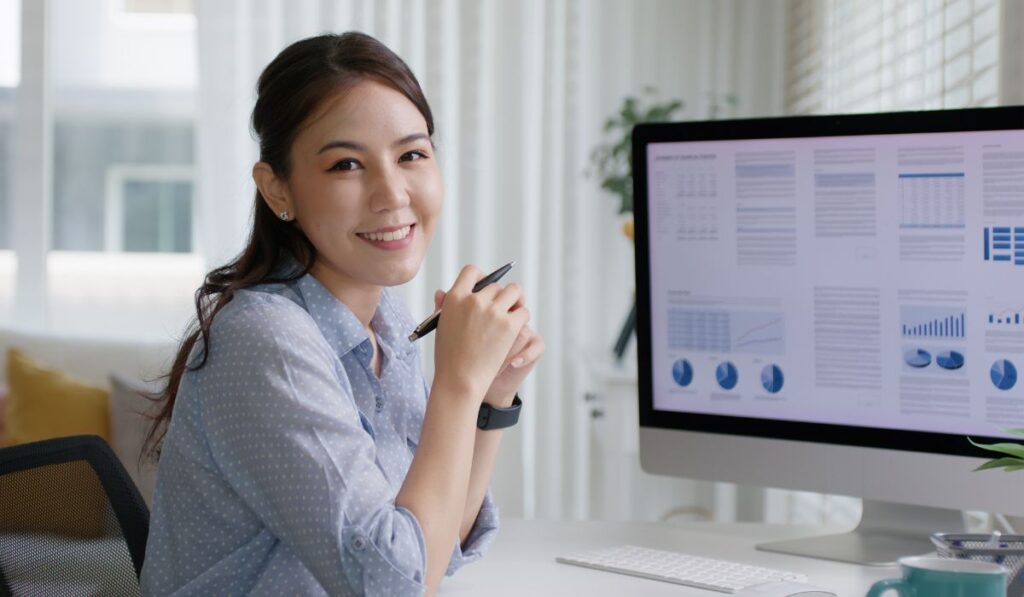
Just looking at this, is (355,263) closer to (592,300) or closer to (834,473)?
(834,473)

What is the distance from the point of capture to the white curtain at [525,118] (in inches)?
138

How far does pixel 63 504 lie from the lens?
1111mm

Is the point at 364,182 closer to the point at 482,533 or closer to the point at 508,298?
the point at 508,298

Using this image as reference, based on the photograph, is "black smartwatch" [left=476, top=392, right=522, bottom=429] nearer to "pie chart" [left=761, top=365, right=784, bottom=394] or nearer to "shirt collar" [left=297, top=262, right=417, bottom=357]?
"shirt collar" [left=297, top=262, right=417, bottom=357]

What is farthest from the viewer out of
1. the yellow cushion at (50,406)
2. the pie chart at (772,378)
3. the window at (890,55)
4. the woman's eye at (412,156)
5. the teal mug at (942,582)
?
the yellow cushion at (50,406)

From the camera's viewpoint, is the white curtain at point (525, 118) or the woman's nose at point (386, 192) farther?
the white curtain at point (525, 118)

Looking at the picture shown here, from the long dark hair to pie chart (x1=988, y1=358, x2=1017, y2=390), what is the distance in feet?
2.22

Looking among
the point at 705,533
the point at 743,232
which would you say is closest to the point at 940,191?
the point at 743,232

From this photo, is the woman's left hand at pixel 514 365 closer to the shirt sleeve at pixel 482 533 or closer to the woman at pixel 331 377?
the woman at pixel 331 377

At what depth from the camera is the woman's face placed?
1.19m

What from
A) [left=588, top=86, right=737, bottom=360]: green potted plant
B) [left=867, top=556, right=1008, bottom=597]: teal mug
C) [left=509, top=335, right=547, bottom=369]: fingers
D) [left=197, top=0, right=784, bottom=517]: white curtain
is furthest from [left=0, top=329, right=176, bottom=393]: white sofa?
[left=867, top=556, right=1008, bottom=597]: teal mug

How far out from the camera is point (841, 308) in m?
1.42

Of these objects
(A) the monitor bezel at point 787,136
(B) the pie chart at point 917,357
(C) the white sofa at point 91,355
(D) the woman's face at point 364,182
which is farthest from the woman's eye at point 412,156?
(C) the white sofa at point 91,355

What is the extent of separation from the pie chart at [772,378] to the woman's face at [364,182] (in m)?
0.48
